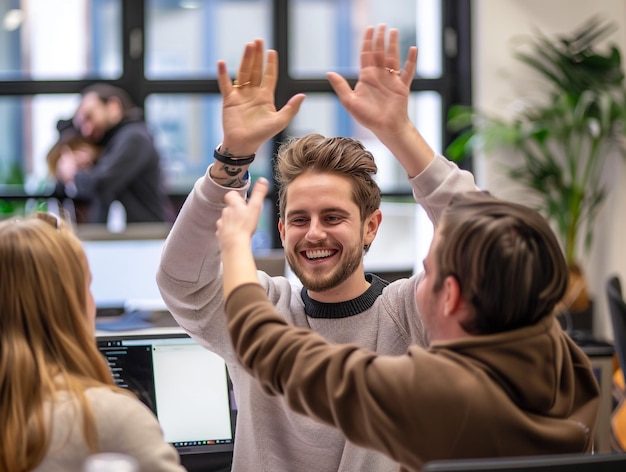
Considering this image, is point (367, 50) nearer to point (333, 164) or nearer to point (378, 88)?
point (378, 88)

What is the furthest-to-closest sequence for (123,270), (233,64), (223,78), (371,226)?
(233,64)
(123,270)
(371,226)
(223,78)

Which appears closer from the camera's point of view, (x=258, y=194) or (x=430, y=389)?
(x=430, y=389)

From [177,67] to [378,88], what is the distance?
4609 mm

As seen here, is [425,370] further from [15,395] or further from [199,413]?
[199,413]

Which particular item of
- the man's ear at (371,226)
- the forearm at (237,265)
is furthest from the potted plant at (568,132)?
the forearm at (237,265)

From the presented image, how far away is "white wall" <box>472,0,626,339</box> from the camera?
5898mm

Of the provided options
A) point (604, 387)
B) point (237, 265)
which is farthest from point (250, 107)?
point (604, 387)

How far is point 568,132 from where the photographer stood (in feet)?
17.6

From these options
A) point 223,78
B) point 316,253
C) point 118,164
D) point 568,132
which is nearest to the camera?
point 223,78

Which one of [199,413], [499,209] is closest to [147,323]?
[199,413]

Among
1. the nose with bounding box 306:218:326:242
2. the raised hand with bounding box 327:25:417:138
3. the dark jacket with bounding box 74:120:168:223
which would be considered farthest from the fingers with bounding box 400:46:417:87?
the dark jacket with bounding box 74:120:168:223

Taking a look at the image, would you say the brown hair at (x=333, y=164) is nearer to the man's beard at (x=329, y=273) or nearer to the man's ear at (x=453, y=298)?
the man's beard at (x=329, y=273)

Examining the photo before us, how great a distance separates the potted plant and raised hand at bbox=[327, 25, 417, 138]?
3.66 metres

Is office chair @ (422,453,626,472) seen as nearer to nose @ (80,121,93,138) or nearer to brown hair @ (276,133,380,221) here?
brown hair @ (276,133,380,221)
